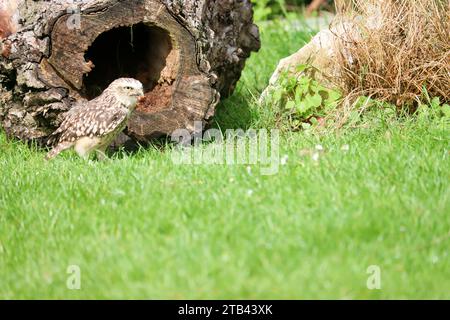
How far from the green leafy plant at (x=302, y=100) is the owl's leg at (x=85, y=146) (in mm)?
1875

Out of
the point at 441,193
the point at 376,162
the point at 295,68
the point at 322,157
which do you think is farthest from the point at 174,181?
the point at 295,68

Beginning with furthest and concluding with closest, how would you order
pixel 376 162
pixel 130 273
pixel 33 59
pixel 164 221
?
pixel 33 59 < pixel 376 162 < pixel 164 221 < pixel 130 273

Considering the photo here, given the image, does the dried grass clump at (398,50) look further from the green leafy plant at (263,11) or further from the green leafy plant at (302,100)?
the green leafy plant at (263,11)

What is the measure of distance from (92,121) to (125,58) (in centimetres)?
147

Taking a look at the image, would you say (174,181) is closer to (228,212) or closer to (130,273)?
(228,212)

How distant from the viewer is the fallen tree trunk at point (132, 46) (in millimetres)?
6254

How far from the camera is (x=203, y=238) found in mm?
4520

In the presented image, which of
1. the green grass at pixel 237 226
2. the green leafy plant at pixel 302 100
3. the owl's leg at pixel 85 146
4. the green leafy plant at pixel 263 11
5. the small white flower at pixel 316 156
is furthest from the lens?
the green leafy plant at pixel 263 11

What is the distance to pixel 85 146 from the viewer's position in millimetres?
6516

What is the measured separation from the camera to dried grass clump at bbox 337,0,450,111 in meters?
6.80

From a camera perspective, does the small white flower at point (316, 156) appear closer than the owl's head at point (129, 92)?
Yes

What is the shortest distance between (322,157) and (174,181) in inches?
45.9

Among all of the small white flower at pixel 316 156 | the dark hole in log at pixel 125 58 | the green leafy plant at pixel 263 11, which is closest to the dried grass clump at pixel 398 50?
the small white flower at pixel 316 156

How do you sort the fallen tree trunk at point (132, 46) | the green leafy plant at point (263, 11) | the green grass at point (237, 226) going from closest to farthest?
the green grass at point (237, 226) < the fallen tree trunk at point (132, 46) < the green leafy plant at point (263, 11)
